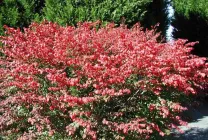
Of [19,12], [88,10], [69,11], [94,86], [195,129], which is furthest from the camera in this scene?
[195,129]

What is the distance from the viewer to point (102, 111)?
4.55 metres

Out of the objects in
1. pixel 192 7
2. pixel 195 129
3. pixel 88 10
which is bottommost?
pixel 195 129

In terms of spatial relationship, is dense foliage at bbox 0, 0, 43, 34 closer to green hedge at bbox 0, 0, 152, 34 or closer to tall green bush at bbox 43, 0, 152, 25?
green hedge at bbox 0, 0, 152, 34

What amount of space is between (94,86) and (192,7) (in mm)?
9724

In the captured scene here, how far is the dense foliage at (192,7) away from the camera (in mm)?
12000

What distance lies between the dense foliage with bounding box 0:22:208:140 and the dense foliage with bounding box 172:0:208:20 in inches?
303

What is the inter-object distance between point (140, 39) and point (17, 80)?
7.01ft

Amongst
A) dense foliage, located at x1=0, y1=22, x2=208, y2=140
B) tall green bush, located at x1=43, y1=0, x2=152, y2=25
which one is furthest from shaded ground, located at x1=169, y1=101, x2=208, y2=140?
tall green bush, located at x1=43, y1=0, x2=152, y2=25

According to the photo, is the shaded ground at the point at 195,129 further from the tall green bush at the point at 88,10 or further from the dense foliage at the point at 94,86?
the tall green bush at the point at 88,10

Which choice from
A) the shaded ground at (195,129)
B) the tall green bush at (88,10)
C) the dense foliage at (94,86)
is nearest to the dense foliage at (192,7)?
the shaded ground at (195,129)

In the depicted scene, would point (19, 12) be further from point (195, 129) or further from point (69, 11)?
point (195, 129)

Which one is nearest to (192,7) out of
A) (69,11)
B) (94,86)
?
(69,11)

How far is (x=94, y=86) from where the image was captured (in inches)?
162

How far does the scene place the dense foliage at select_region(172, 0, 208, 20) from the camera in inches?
472
